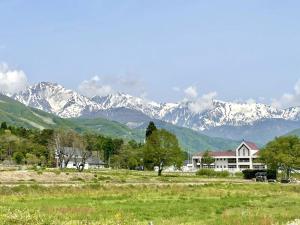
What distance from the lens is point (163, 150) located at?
13262 cm

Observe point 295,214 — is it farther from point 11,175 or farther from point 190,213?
point 11,175

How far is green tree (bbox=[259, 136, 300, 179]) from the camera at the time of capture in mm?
135250

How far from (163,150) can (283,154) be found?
32.0m

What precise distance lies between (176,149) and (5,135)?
8332 cm

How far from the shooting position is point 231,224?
1163 inches

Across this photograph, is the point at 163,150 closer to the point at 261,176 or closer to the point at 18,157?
the point at 261,176

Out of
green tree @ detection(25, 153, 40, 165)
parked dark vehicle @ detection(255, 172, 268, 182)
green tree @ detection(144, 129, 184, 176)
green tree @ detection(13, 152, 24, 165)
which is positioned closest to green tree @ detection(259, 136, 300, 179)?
parked dark vehicle @ detection(255, 172, 268, 182)

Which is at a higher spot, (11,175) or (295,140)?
(295,140)

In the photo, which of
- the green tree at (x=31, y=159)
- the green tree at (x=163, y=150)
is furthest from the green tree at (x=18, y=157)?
the green tree at (x=163, y=150)

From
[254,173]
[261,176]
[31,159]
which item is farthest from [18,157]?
[261,176]

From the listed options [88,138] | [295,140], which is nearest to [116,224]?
[295,140]

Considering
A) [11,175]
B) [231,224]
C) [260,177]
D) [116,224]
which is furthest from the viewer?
[260,177]

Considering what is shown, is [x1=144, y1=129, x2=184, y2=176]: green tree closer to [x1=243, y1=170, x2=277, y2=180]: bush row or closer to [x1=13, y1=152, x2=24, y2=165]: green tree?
[x1=243, y1=170, x2=277, y2=180]: bush row

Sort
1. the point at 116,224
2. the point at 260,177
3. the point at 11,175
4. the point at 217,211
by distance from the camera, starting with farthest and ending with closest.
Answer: the point at 260,177
the point at 11,175
the point at 217,211
the point at 116,224
